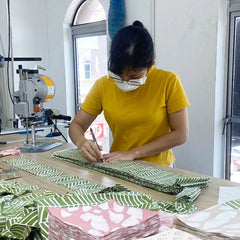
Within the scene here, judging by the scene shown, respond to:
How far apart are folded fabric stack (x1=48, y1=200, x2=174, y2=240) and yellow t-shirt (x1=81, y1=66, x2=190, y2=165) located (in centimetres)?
89

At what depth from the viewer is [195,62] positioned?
8.38ft

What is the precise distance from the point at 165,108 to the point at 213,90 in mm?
980

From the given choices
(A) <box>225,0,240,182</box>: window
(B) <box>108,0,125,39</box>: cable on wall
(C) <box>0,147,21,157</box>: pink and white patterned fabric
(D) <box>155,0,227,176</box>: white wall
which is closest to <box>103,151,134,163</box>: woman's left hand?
(C) <box>0,147,21,157</box>: pink and white patterned fabric

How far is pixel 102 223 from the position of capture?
67cm

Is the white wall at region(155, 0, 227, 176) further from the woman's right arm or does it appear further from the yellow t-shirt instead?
the woman's right arm

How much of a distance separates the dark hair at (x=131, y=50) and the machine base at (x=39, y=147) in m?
0.66

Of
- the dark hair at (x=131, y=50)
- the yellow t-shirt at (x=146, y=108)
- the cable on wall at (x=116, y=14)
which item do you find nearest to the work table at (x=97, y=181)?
the yellow t-shirt at (x=146, y=108)

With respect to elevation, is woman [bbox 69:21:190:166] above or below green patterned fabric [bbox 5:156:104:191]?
above

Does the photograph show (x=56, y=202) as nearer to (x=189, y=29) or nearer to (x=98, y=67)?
(x=189, y=29)

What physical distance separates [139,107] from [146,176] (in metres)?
0.50

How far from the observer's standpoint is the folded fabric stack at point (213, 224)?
2.00 feet

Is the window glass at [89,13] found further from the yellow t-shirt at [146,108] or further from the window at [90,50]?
the yellow t-shirt at [146,108]

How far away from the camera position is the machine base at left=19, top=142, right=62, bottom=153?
1769 millimetres

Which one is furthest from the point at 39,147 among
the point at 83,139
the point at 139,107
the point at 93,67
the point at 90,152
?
the point at 93,67
